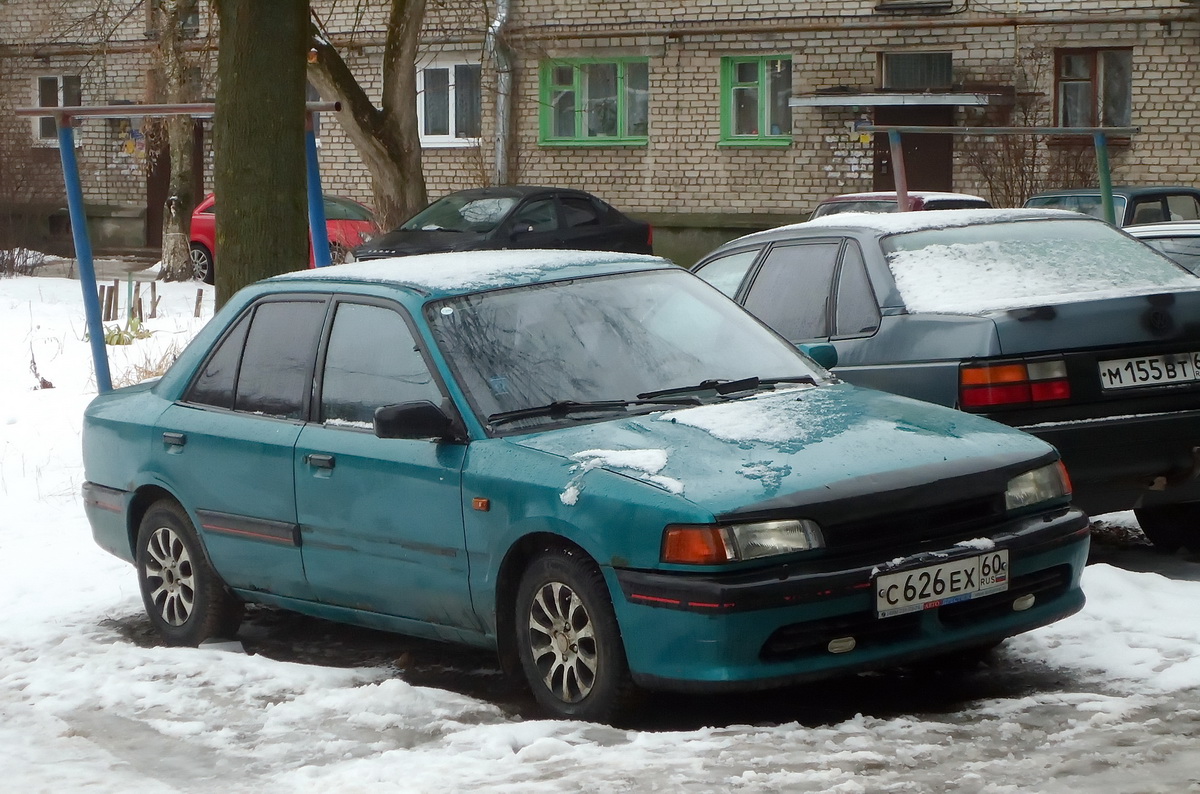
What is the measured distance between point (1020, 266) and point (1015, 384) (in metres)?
0.91

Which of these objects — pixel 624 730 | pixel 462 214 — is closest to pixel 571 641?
pixel 624 730

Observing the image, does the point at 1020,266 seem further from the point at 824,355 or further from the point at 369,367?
the point at 369,367

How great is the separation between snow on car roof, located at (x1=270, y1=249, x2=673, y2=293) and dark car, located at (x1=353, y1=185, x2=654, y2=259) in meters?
13.8

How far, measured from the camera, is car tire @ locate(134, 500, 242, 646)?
661 cm

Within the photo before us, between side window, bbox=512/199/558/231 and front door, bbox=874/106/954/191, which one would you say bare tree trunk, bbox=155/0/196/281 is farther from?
front door, bbox=874/106/954/191

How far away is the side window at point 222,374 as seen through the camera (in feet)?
21.6

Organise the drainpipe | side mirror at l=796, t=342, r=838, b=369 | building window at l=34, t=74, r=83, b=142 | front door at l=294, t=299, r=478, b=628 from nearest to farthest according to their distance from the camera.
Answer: front door at l=294, t=299, r=478, b=628 → side mirror at l=796, t=342, r=838, b=369 → the drainpipe → building window at l=34, t=74, r=83, b=142

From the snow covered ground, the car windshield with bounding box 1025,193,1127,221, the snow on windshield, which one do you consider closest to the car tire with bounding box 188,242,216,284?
the car windshield with bounding box 1025,193,1127,221

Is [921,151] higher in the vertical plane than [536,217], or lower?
higher

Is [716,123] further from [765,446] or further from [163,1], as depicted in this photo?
[765,446]

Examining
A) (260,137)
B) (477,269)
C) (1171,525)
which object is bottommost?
(1171,525)

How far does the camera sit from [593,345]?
18.8 ft

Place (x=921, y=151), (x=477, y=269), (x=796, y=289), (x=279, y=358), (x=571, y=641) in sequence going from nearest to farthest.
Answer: (x=571, y=641)
(x=477, y=269)
(x=279, y=358)
(x=796, y=289)
(x=921, y=151)

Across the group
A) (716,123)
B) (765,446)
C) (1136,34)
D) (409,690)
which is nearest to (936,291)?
(765,446)
